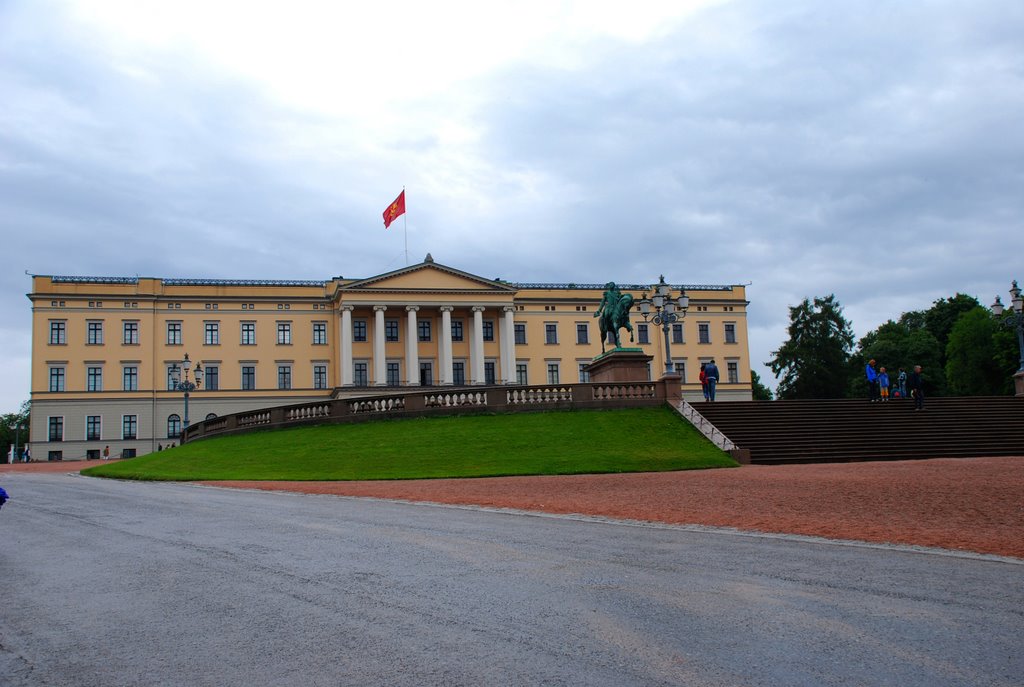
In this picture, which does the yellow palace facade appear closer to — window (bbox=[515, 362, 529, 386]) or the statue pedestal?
window (bbox=[515, 362, 529, 386])

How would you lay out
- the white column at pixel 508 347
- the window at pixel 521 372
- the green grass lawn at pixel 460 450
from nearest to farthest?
the green grass lawn at pixel 460 450, the white column at pixel 508 347, the window at pixel 521 372

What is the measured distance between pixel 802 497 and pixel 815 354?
84711 millimetres

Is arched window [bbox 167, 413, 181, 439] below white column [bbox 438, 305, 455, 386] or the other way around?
below

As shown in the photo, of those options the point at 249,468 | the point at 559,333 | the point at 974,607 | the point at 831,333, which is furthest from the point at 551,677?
the point at 831,333

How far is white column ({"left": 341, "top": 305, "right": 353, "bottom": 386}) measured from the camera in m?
80.9

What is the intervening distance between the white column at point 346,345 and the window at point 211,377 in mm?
11930

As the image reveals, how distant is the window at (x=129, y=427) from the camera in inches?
3036

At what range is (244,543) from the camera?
11.7 m

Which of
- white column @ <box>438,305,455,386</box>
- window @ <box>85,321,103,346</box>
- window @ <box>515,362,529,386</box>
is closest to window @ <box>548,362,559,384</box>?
window @ <box>515,362,529,386</box>

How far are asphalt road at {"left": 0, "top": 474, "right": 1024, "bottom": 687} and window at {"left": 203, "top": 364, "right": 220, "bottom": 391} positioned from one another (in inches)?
2788

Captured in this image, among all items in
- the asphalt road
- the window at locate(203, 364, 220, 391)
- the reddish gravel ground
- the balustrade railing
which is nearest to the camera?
the asphalt road

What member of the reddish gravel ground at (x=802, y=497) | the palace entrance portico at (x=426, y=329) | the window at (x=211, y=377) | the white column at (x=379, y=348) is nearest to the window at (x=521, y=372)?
the palace entrance portico at (x=426, y=329)

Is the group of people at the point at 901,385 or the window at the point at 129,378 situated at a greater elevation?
the window at the point at 129,378

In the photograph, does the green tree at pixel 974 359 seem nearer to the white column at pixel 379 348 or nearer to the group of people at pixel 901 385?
the group of people at pixel 901 385
